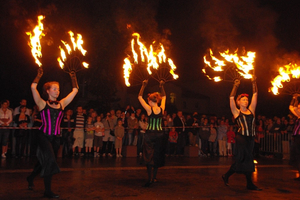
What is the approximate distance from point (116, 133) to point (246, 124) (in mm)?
7663

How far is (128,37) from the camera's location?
2206cm

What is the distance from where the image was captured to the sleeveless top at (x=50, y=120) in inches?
231

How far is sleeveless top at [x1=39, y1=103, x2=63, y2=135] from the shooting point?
5867 millimetres

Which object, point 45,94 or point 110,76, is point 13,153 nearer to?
point 45,94

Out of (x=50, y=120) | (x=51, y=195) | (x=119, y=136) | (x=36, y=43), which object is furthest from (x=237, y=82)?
(x=119, y=136)

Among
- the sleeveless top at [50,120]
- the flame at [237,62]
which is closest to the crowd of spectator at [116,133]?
the flame at [237,62]

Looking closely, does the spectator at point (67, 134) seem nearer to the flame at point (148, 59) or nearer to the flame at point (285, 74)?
the flame at point (148, 59)

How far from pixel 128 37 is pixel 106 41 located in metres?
1.65

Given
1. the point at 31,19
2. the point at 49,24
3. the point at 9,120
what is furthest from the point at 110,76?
the point at 9,120

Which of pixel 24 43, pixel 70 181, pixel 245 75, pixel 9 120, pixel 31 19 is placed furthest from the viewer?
pixel 24 43

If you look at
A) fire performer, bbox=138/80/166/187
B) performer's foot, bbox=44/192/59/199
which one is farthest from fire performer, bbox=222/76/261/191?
performer's foot, bbox=44/192/59/199

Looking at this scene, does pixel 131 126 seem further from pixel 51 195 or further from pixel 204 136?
pixel 51 195

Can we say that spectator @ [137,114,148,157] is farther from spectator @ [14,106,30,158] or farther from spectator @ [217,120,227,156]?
spectator @ [14,106,30,158]

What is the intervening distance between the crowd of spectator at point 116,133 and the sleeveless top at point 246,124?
6.46m
